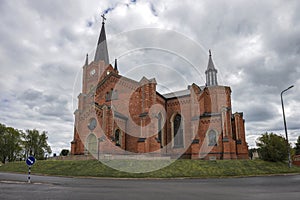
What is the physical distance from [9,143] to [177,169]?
58.5m

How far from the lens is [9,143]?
208 feet

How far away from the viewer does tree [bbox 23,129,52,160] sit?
69.6 metres

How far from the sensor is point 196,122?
1410 inches

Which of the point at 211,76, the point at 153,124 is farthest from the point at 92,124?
the point at 211,76

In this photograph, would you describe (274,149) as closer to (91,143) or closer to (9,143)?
(91,143)

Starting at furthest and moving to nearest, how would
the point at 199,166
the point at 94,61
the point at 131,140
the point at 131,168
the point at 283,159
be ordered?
the point at 94,61 < the point at 131,140 < the point at 283,159 < the point at 199,166 < the point at 131,168

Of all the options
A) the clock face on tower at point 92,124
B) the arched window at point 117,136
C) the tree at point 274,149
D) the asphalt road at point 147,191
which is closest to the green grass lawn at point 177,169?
the tree at point 274,149

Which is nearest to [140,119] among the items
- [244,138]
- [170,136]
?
[170,136]

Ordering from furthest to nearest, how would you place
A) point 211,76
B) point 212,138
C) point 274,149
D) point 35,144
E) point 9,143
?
1. point 35,144
2. point 9,143
3. point 211,76
4. point 212,138
5. point 274,149

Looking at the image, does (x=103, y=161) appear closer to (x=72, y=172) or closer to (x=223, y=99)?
(x=72, y=172)

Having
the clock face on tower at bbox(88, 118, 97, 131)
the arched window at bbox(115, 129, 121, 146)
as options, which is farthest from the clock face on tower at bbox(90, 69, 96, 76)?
the arched window at bbox(115, 129, 121, 146)

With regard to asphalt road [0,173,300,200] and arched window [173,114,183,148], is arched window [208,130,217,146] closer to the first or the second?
arched window [173,114,183,148]

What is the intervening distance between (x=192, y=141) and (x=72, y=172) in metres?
18.9

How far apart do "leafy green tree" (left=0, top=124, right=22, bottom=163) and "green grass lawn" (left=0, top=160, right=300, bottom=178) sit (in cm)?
4109
